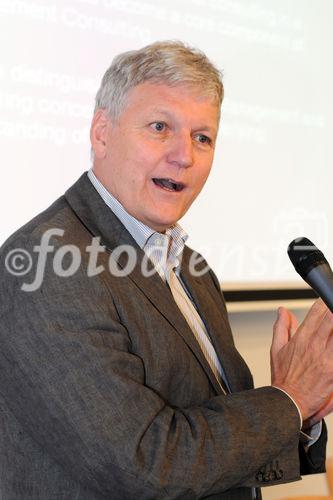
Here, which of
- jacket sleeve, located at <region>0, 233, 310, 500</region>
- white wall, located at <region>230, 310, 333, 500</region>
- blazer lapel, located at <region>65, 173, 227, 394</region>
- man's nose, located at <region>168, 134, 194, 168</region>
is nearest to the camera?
jacket sleeve, located at <region>0, 233, 310, 500</region>

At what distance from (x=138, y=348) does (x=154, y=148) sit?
425mm

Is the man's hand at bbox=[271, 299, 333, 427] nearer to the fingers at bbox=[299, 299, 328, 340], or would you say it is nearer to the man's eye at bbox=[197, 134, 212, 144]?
the fingers at bbox=[299, 299, 328, 340]

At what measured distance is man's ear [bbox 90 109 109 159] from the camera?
5.17ft

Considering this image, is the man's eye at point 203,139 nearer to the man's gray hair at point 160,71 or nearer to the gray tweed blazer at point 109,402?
the man's gray hair at point 160,71

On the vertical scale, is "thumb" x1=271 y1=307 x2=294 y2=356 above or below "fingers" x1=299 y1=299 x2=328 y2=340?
below

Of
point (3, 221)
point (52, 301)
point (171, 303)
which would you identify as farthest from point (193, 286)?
point (3, 221)

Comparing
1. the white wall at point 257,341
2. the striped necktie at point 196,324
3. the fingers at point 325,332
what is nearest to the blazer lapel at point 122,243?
the striped necktie at point 196,324

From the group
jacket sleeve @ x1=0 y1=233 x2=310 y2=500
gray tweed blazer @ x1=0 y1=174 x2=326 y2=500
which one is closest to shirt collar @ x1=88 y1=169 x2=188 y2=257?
gray tweed blazer @ x1=0 y1=174 x2=326 y2=500

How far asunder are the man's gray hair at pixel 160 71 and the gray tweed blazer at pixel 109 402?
298 mm

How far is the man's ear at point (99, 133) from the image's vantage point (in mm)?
1576

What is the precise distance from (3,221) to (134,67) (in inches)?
44.1

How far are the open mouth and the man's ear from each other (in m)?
0.13

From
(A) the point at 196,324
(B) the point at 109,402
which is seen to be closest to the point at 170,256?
(A) the point at 196,324

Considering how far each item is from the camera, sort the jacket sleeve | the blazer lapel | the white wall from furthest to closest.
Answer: the white wall < the blazer lapel < the jacket sleeve
